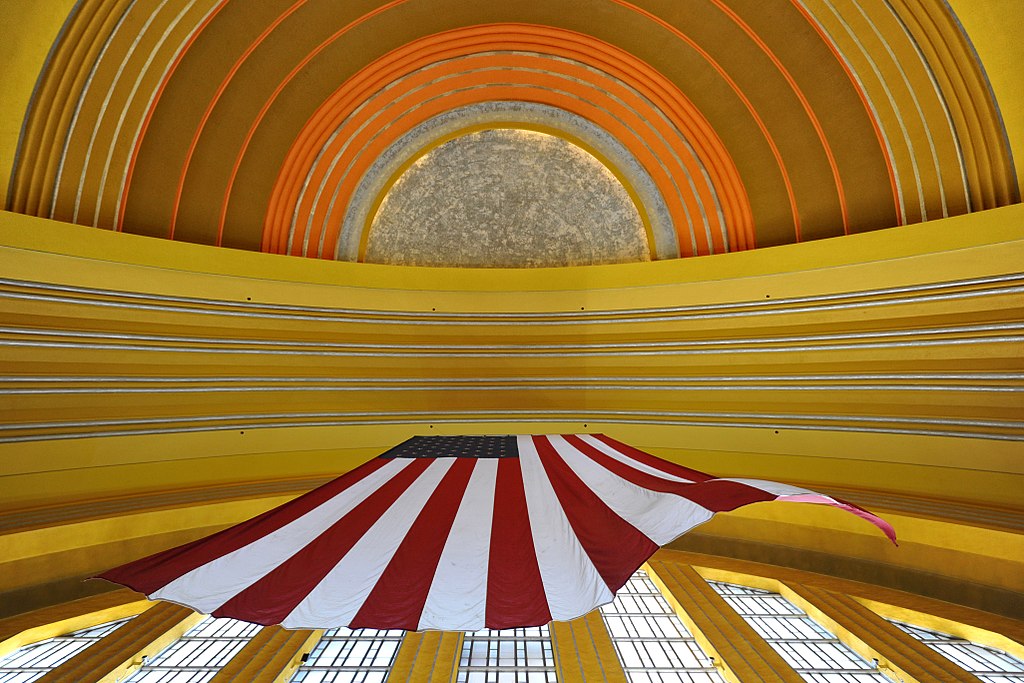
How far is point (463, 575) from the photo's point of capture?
2.29m

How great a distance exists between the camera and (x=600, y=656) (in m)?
3.15

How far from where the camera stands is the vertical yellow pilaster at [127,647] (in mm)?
2883

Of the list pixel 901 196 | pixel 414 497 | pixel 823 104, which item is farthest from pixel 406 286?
pixel 901 196

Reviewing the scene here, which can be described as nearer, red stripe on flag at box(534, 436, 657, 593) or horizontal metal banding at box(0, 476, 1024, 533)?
red stripe on flag at box(534, 436, 657, 593)

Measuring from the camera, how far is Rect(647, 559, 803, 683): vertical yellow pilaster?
9.71ft

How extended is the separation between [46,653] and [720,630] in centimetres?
468

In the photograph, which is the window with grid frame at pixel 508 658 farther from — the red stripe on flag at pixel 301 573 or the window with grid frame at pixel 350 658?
the red stripe on flag at pixel 301 573

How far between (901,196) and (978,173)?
2.02 feet

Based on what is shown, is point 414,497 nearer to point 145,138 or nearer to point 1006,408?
point 145,138

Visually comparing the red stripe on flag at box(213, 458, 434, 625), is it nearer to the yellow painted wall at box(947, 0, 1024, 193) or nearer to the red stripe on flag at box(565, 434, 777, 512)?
the red stripe on flag at box(565, 434, 777, 512)

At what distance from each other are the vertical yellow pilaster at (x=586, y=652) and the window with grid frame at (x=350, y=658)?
3.61ft

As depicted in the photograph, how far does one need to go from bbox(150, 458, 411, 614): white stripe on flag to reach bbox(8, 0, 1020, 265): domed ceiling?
4649 millimetres

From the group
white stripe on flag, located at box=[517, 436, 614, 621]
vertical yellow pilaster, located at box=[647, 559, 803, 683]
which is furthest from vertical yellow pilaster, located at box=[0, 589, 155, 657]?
vertical yellow pilaster, located at box=[647, 559, 803, 683]

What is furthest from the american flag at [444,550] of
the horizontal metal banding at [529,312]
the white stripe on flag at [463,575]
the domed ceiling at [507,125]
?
the domed ceiling at [507,125]
